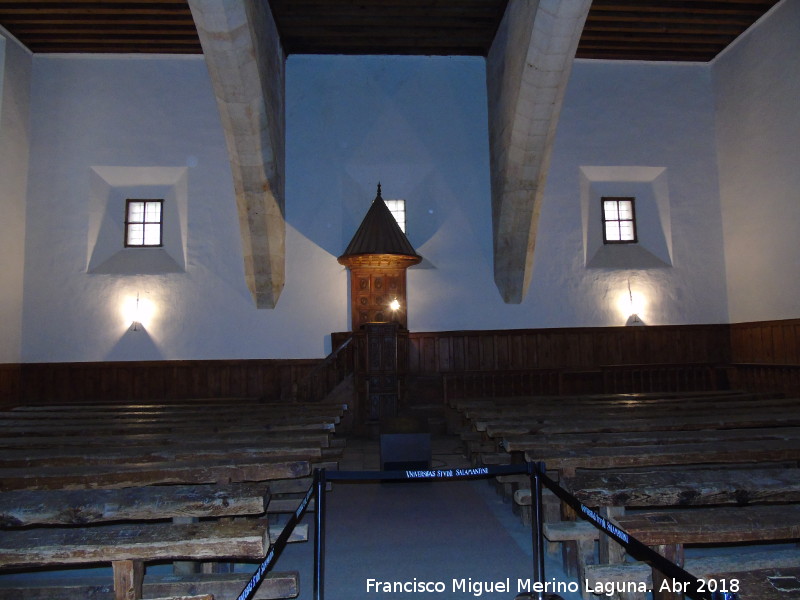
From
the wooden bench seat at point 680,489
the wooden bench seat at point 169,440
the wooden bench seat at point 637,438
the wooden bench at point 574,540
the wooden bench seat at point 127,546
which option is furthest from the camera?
the wooden bench seat at point 169,440

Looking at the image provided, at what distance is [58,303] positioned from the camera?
1217cm

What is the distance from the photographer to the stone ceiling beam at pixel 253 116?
905cm

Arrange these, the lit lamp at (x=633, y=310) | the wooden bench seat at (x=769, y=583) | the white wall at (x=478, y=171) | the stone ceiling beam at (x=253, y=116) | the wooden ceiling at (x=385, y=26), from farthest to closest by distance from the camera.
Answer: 1. the lit lamp at (x=633, y=310)
2. the white wall at (x=478, y=171)
3. the wooden ceiling at (x=385, y=26)
4. the stone ceiling beam at (x=253, y=116)
5. the wooden bench seat at (x=769, y=583)

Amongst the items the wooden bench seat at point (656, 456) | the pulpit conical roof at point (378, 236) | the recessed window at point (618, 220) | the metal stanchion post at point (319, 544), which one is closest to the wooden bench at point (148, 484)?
the metal stanchion post at point (319, 544)

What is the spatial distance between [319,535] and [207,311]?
393 inches

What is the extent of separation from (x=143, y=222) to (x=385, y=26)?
6459 mm

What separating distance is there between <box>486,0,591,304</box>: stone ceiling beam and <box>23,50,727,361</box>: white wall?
0.59m

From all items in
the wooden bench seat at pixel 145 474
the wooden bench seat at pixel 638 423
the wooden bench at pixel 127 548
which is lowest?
the wooden bench at pixel 127 548

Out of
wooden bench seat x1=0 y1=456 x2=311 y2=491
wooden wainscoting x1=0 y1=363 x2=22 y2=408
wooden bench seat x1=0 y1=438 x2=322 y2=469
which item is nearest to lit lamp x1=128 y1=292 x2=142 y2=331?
wooden wainscoting x1=0 y1=363 x2=22 y2=408

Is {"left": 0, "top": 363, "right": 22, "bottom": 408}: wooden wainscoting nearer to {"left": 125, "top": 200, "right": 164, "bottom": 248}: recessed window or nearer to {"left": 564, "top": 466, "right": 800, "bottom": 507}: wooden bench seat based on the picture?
{"left": 125, "top": 200, "right": 164, "bottom": 248}: recessed window

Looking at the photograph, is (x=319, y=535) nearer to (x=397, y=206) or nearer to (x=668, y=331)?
(x=397, y=206)

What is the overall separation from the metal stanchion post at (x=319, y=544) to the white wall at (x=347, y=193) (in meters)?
9.21

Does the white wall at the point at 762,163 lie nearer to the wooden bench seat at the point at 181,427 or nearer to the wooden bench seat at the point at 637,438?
the wooden bench seat at the point at 637,438

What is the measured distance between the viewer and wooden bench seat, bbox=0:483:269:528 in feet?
9.68
